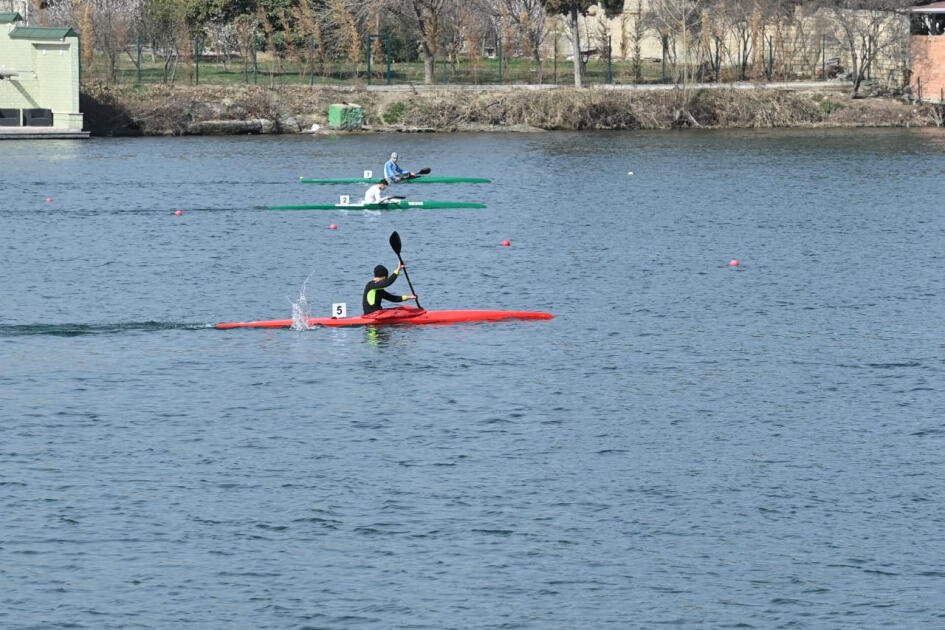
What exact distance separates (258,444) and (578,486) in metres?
5.95

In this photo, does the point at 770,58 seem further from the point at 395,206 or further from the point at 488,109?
the point at 395,206

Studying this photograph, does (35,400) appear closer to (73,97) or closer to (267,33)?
(73,97)

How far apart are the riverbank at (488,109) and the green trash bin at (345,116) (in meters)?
0.60

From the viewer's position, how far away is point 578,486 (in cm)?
2384

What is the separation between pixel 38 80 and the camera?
8819cm

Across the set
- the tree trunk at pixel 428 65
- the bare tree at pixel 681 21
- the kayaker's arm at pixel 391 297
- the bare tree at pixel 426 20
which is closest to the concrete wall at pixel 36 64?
the bare tree at pixel 426 20

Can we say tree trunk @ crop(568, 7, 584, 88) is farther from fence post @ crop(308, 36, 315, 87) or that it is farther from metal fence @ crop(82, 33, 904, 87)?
fence post @ crop(308, 36, 315, 87)

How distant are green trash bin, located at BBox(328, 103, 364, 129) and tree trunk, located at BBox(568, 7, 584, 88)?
572 inches

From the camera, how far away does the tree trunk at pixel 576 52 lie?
9562cm

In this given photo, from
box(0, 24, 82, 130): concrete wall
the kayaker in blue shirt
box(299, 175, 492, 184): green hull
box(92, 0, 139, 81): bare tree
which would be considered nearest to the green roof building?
box(0, 24, 82, 130): concrete wall

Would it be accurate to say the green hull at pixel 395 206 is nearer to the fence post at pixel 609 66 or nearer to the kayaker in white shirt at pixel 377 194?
the kayaker in white shirt at pixel 377 194

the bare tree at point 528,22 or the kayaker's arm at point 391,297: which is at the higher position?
the bare tree at point 528,22

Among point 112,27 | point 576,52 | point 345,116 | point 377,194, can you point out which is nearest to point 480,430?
point 377,194

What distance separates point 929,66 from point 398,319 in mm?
71741
